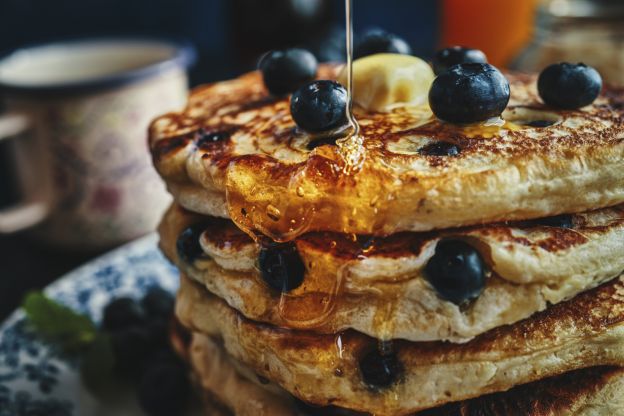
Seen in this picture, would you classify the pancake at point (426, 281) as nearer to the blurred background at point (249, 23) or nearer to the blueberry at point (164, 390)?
the blueberry at point (164, 390)

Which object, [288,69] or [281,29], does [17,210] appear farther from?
[281,29]

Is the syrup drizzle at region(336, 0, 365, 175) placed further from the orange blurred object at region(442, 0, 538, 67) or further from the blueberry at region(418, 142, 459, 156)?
the orange blurred object at region(442, 0, 538, 67)

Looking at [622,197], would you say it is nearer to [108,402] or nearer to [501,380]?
[501,380]

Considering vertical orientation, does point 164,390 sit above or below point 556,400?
below

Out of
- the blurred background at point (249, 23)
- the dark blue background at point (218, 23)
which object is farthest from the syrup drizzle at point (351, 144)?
the dark blue background at point (218, 23)

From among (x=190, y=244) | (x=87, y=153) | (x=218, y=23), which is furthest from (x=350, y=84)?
(x=218, y=23)

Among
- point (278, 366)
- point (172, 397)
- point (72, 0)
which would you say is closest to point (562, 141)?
point (278, 366)
